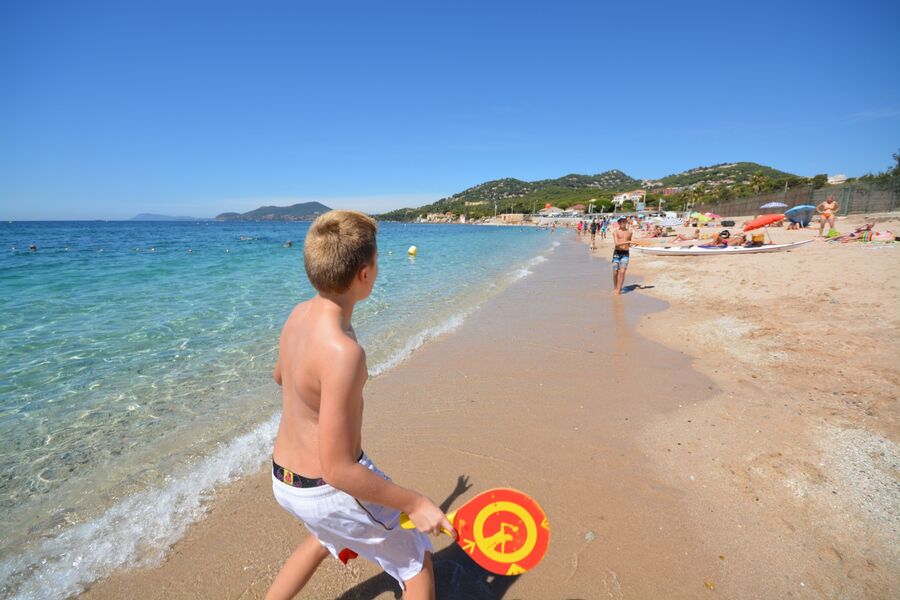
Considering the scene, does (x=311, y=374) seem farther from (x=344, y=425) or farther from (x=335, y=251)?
(x=335, y=251)

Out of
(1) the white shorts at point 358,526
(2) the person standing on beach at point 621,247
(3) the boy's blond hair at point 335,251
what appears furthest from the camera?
(2) the person standing on beach at point 621,247

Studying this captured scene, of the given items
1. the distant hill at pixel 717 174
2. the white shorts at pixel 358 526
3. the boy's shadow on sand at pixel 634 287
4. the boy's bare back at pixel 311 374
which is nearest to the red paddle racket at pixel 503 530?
the white shorts at pixel 358 526

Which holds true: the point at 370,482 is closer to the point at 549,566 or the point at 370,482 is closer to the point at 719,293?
the point at 549,566

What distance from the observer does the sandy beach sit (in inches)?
91.1

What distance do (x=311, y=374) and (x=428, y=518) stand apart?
0.69 metres

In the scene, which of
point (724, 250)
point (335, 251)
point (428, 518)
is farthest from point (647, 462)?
point (724, 250)

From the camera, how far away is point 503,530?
1820 millimetres

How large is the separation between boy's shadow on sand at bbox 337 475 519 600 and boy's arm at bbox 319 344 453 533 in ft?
4.44

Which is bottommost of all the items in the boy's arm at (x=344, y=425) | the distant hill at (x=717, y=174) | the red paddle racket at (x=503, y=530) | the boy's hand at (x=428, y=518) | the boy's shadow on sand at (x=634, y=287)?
the boy's shadow on sand at (x=634, y=287)

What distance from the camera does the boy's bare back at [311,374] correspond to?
1.28 metres

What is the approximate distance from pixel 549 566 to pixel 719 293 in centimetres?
968

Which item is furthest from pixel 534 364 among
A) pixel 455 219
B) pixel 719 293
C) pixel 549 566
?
pixel 455 219

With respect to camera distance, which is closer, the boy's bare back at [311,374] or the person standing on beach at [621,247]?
the boy's bare back at [311,374]

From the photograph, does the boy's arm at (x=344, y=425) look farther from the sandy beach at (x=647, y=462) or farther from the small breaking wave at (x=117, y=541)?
the small breaking wave at (x=117, y=541)
